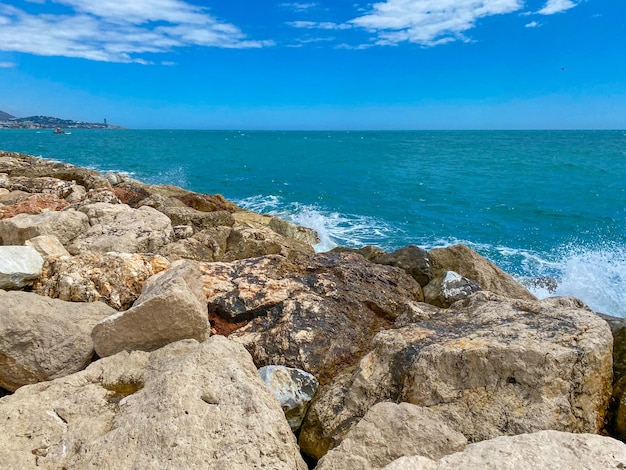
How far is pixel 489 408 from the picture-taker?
10.9 feet

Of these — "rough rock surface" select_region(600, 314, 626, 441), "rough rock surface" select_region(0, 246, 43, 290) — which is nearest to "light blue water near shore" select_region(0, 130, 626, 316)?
"rough rock surface" select_region(600, 314, 626, 441)

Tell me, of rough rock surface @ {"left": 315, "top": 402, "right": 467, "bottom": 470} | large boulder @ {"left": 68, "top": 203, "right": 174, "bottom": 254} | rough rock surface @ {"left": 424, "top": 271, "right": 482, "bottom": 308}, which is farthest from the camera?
large boulder @ {"left": 68, "top": 203, "right": 174, "bottom": 254}

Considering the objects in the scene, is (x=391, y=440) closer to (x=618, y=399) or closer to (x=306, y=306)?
(x=618, y=399)

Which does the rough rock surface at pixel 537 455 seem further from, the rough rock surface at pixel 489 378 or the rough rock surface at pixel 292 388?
the rough rock surface at pixel 292 388

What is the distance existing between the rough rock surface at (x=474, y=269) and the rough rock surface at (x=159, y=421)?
5948mm

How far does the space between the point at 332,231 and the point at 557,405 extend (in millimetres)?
17472

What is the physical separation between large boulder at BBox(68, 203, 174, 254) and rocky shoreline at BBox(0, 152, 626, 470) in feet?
2.66

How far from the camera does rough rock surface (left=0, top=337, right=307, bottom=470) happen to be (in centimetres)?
273

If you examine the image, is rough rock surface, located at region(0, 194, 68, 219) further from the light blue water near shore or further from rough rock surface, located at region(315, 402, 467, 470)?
the light blue water near shore

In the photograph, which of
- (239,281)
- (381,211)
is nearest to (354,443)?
(239,281)

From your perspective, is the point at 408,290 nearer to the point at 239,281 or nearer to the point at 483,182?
the point at 239,281

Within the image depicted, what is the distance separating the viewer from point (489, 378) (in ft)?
11.5

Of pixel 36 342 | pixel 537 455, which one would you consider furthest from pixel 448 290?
pixel 36 342

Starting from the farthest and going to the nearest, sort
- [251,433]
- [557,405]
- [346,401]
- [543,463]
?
[346,401] → [557,405] → [251,433] → [543,463]
